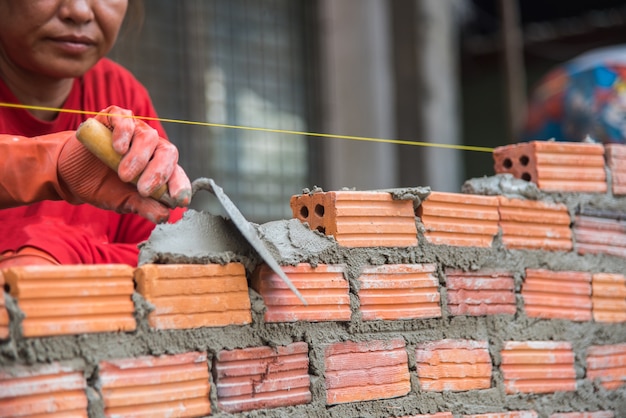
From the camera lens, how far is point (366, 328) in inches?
88.5

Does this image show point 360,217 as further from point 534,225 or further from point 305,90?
point 305,90

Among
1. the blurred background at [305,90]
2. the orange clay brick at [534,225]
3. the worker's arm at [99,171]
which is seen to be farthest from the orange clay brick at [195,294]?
the blurred background at [305,90]

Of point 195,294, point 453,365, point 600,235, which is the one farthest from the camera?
point 600,235

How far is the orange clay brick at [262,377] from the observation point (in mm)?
2010

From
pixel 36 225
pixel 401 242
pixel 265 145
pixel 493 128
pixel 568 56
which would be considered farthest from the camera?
pixel 493 128

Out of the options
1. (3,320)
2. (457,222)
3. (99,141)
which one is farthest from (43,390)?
(457,222)

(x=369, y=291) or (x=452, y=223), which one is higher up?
(x=452, y=223)

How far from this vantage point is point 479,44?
895cm

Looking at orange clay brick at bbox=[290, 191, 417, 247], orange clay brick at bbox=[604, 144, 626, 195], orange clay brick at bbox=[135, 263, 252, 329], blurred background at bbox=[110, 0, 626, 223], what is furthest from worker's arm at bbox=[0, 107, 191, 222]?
blurred background at bbox=[110, 0, 626, 223]

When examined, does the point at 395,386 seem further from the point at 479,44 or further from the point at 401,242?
the point at 479,44

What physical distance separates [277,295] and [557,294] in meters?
0.94

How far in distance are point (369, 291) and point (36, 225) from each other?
0.81 m

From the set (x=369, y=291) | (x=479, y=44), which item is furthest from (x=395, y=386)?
(x=479, y=44)

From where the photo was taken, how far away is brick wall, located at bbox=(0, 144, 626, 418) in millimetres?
1812
